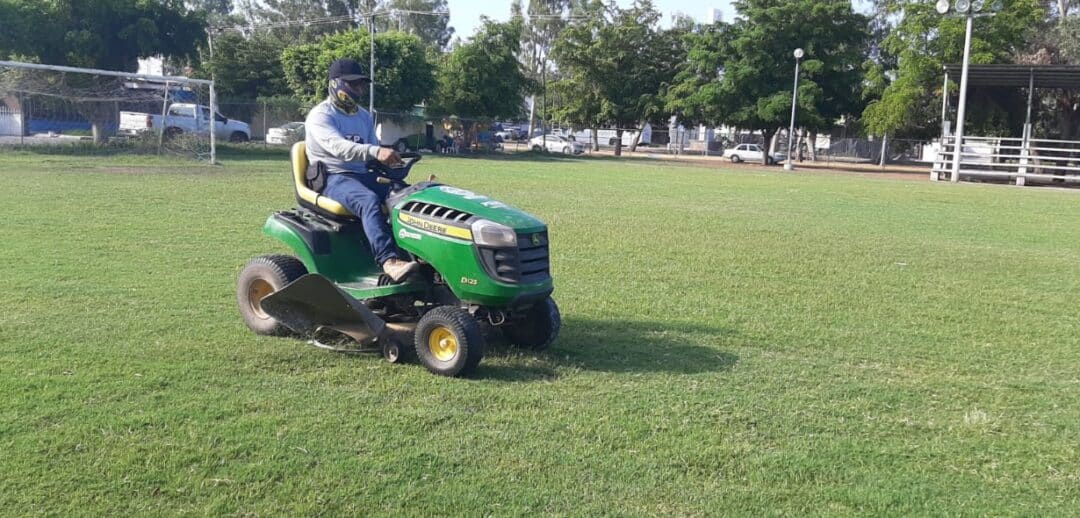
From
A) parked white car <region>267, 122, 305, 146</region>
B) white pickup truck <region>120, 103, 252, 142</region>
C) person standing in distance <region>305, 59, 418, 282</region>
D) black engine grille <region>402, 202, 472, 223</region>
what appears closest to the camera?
black engine grille <region>402, 202, 472, 223</region>

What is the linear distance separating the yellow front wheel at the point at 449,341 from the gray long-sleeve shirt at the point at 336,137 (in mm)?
1138

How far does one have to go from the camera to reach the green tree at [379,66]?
4078 cm

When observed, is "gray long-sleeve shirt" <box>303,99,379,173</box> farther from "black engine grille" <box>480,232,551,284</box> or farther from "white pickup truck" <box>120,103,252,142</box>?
"white pickup truck" <box>120,103,252,142</box>

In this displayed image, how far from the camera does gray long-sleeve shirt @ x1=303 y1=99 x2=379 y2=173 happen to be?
18.1 feet

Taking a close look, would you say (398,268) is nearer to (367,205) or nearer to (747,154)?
(367,205)

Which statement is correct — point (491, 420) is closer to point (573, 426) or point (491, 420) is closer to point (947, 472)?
point (573, 426)

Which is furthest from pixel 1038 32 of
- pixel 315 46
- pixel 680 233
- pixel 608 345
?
pixel 608 345

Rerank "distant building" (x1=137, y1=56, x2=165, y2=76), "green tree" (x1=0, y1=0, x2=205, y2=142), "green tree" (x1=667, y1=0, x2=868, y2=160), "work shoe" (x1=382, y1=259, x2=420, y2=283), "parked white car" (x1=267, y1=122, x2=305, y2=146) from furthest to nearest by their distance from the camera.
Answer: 1. "distant building" (x1=137, y1=56, x2=165, y2=76)
2. "green tree" (x1=667, y1=0, x2=868, y2=160)
3. "parked white car" (x1=267, y1=122, x2=305, y2=146)
4. "green tree" (x1=0, y1=0, x2=205, y2=142)
5. "work shoe" (x1=382, y1=259, x2=420, y2=283)

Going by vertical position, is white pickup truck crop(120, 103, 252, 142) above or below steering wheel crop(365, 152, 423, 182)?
above

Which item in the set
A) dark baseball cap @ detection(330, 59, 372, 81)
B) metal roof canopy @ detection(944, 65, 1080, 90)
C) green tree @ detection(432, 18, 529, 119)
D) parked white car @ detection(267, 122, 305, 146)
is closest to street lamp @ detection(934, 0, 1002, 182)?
metal roof canopy @ detection(944, 65, 1080, 90)

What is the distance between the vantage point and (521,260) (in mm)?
5168

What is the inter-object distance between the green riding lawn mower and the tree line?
101 feet

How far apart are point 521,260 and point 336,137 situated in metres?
1.51

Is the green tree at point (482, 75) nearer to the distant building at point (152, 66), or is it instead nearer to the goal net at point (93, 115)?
the distant building at point (152, 66)
